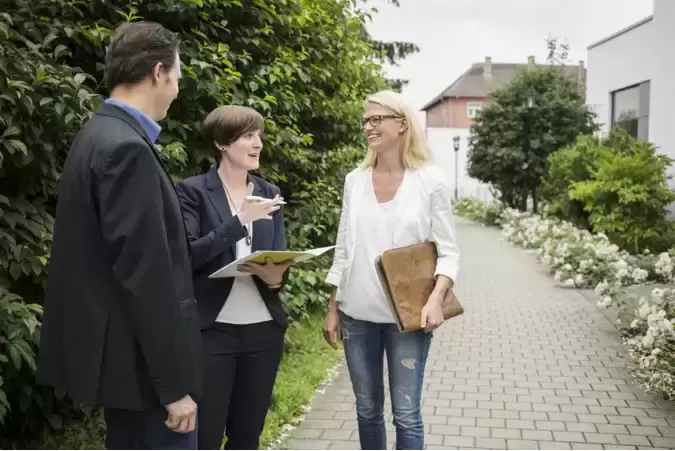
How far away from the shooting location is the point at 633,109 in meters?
19.3

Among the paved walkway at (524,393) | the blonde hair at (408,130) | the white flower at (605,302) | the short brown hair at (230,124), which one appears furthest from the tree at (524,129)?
the short brown hair at (230,124)

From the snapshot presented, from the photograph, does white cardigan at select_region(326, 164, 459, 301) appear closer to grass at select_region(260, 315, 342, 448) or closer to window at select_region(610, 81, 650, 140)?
grass at select_region(260, 315, 342, 448)

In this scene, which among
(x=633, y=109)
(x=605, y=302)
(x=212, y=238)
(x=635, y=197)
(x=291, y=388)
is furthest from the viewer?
(x=633, y=109)

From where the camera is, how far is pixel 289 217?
7.13m

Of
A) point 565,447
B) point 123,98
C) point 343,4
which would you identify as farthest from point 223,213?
point 343,4

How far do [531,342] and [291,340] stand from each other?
108 inches

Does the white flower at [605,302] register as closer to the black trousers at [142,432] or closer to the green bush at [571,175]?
the black trousers at [142,432]

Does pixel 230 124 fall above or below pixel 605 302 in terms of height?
above

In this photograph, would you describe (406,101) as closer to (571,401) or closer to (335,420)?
(335,420)

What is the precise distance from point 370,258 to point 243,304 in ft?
2.03

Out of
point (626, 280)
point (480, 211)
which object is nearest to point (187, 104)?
point (626, 280)

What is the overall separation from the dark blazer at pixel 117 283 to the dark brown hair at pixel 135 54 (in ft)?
0.40

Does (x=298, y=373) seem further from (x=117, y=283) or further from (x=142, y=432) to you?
(x=117, y=283)

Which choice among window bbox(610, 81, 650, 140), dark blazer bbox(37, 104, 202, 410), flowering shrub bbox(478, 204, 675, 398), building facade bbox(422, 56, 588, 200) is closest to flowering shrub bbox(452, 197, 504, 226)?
flowering shrub bbox(478, 204, 675, 398)
